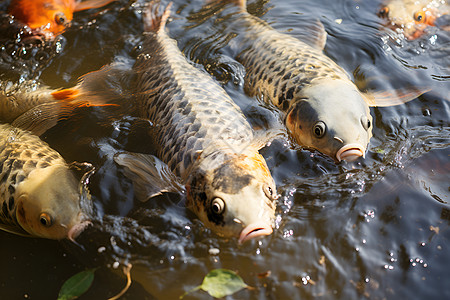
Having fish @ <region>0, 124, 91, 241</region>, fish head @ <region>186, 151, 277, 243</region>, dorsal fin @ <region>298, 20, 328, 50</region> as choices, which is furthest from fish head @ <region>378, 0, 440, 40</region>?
fish @ <region>0, 124, 91, 241</region>

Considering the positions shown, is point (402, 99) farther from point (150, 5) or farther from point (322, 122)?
point (150, 5)

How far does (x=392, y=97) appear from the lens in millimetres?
4141

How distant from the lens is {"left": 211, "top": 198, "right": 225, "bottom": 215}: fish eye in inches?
110

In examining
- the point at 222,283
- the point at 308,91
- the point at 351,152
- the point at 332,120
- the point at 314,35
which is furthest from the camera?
the point at 314,35

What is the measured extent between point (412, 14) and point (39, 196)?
187 inches

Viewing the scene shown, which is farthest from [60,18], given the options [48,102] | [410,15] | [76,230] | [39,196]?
[410,15]

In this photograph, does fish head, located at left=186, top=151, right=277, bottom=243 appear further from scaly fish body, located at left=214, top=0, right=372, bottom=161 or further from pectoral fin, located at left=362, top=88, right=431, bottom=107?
pectoral fin, located at left=362, top=88, right=431, bottom=107

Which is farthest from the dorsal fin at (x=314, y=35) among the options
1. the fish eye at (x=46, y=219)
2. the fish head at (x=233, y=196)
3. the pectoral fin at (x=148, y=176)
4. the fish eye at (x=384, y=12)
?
the fish eye at (x=46, y=219)

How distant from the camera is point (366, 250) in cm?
297

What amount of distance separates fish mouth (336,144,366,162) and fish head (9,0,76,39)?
12.7 feet

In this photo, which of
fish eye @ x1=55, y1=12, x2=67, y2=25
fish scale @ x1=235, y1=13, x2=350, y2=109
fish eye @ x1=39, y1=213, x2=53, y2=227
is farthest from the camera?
fish eye @ x1=55, y1=12, x2=67, y2=25

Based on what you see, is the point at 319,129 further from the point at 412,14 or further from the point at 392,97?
the point at 412,14

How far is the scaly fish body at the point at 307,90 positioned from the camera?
3408 millimetres

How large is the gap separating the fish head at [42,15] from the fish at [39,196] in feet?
7.26
